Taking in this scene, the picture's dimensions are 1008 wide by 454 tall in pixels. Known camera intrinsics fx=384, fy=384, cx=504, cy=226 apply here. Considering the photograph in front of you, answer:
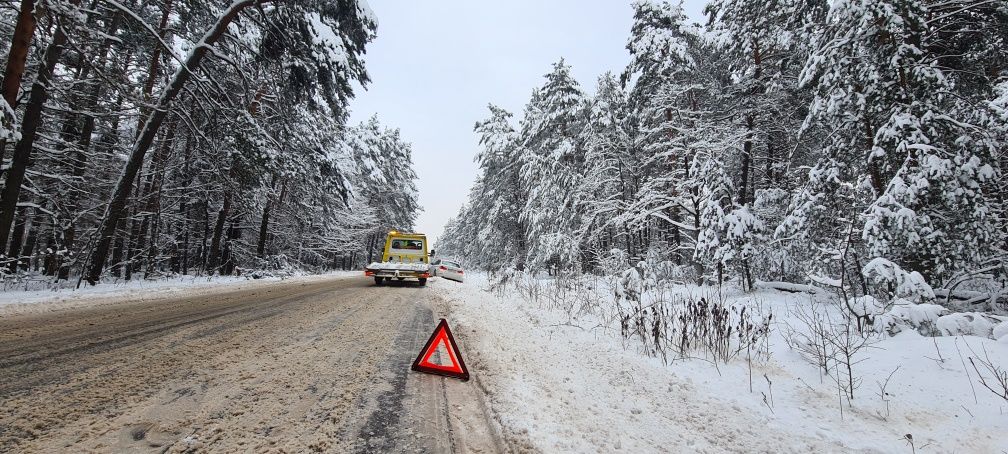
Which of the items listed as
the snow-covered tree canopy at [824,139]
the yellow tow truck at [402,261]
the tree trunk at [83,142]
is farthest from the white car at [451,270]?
the tree trunk at [83,142]

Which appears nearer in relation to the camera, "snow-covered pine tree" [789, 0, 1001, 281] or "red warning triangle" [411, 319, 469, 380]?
"red warning triangle" [411, 319, 469, 380]

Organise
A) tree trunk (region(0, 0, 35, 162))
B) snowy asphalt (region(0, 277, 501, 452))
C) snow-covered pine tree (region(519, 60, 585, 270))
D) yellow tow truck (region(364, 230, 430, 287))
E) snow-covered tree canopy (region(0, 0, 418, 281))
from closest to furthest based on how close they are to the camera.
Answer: snowy asphalt (region(0, 277, 501, 452))
tree trunk (region(0, 0, 35, 162))
snow-covered tree canopy (region(0, 0, 418, 281))
yellow tow truck (region(364, 230, 430, 287))
snow-covered pine tree (region(519, 60, 585, 270))

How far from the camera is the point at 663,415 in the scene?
281 cm

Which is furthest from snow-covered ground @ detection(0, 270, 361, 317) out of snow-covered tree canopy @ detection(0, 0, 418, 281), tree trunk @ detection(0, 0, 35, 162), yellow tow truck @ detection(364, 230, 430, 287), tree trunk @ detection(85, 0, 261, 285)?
yellow tow truck @ detection(364, 230, 430, 287)

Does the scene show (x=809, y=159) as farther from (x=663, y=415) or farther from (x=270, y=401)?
(x=270, y=401)

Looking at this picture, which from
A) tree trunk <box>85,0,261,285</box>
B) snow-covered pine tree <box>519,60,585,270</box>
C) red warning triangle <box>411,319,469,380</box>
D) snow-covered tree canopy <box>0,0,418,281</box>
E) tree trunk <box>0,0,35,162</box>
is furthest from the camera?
snow-covered pine tree <box>519,60,585,270</box>

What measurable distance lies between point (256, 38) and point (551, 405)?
632 inches

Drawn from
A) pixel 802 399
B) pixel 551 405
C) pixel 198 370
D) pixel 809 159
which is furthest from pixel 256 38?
pixel 809 159

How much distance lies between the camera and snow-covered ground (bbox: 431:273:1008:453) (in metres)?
2.41

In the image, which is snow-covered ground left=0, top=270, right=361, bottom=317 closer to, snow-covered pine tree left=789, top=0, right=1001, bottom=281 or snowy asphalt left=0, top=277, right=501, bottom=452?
snowy asphalt left=0, top=277, right=501, bottom=452

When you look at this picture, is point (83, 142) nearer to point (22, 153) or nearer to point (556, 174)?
point (22, 153)

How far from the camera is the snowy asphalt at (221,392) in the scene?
A: 2.04 meters

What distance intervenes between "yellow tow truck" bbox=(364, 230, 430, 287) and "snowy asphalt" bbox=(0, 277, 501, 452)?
10.2 metres

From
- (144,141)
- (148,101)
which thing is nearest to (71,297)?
(144,141)
